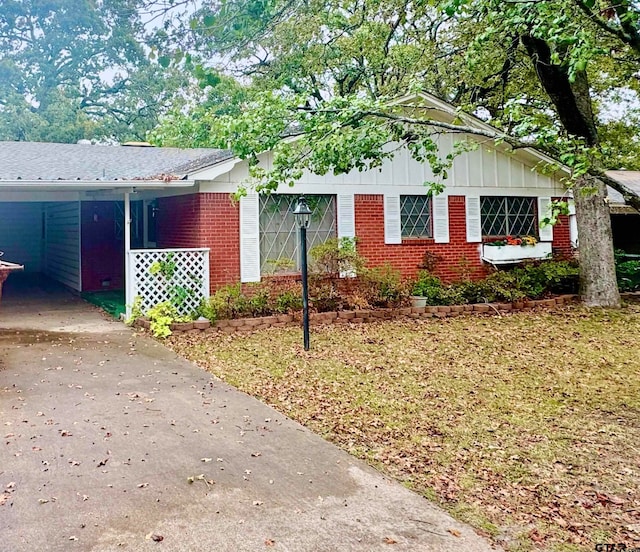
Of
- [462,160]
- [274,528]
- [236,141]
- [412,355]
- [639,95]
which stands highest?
[639,95]

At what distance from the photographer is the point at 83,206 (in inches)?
543

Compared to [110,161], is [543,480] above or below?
below

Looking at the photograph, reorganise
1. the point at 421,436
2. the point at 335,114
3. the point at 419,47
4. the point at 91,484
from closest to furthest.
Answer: the point at 91,484 → the point at 421,436 → the point at 335,114 → the point at 419,47

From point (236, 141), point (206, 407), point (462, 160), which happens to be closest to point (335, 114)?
point (236, 141)

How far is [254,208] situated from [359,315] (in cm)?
267

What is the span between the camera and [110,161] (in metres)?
12.4

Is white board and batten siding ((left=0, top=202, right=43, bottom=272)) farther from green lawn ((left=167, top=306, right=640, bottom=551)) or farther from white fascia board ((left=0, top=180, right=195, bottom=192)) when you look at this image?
green lawn ((left=167, top=306, right=640, bottom=551))

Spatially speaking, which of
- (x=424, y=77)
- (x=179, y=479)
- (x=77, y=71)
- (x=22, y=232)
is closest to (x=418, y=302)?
(x=424, y=77)

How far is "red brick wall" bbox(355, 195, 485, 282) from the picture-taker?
11.6 metres

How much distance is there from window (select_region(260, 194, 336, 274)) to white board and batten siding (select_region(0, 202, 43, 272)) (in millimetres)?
9133

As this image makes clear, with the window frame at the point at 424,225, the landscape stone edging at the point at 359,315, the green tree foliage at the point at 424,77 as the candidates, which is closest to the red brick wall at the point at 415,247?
the window frame at the point at 424,225

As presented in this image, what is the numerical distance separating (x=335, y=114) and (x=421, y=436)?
4111 mm

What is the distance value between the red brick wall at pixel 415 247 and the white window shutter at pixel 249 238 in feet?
6.80

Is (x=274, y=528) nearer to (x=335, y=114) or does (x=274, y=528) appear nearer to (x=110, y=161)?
(x=335, y=114)
